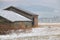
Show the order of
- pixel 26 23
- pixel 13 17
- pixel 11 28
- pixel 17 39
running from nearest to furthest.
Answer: pixel 17 39 → pixel 11 28 → pixel 13 17 → pixel 26 23

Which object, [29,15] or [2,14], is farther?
[29,15]

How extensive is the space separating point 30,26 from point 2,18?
555cm

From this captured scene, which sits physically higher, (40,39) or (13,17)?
(13,17)

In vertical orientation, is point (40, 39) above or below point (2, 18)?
below

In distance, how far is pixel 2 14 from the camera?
1229 inches

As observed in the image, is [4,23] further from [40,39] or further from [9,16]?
[40,39]

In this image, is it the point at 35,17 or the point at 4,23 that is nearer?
the point at 4,23

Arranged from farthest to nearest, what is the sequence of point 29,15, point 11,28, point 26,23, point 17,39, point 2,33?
point 29,15
point 26,23
point 11,28
point 2,33
point 17,39

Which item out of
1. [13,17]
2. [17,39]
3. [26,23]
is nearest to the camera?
[17,39]

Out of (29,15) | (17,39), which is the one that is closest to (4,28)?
(17,39)

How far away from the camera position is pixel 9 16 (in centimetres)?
3058

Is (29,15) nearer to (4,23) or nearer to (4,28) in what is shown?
(4,23)

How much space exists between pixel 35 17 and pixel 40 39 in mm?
15915

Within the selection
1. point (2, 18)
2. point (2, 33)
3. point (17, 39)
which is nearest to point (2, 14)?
point (2, 18)
